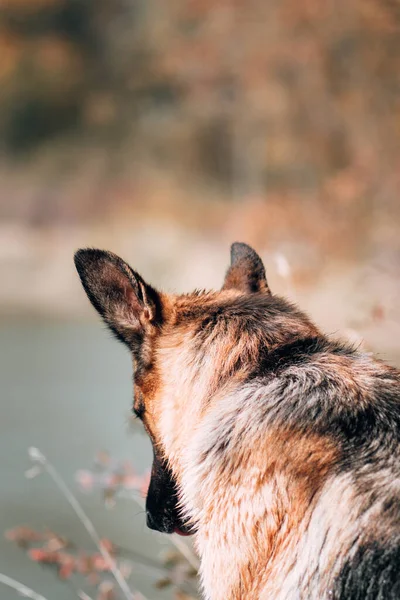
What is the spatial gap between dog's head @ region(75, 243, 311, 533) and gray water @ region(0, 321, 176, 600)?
2.98 metres

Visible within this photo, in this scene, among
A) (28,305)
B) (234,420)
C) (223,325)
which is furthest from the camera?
(28,305)

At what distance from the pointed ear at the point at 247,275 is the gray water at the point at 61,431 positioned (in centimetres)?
277

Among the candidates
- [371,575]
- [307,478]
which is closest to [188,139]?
[307,478]

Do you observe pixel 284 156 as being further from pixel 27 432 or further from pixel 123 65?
pixel 27 432

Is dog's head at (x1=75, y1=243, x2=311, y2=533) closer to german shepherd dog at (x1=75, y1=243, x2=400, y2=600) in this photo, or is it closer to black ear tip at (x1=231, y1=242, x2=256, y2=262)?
german shepherd dog at (x1=75, y1=243, x2=400, y2=600)

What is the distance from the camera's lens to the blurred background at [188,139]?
7500mm

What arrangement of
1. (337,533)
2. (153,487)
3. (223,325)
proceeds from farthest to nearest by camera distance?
(153,487) → (223,325) → (337,533)

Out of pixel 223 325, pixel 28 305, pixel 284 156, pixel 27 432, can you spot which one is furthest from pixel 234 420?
pixel 284 156

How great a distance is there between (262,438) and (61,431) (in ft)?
15.4

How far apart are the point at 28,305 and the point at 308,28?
3.58m

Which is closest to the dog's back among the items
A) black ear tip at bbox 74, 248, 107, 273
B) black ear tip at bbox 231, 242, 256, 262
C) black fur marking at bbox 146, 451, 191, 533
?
black fur marking at bbox 146, 451, 191, 533

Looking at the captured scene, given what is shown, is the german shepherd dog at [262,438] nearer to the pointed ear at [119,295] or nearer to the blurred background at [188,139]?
the pointed ear at [119,295]

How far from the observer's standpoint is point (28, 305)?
7.41 m

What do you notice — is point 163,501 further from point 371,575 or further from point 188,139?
point 188,139
